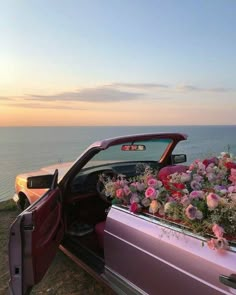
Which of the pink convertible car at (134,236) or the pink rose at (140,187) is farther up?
the pink rose at (140,187)

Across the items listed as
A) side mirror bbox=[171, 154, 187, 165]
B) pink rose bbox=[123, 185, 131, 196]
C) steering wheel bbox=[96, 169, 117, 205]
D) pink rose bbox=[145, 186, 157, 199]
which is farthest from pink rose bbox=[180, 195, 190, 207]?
side mirror bbox=[171, 154, 187, 165]

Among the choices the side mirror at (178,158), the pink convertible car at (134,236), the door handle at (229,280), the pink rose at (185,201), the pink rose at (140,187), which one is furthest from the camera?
the side mirror at (178,158)

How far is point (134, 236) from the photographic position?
2727mm

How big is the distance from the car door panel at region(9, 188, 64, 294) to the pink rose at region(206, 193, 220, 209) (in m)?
1.36

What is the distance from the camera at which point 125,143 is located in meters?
3.74

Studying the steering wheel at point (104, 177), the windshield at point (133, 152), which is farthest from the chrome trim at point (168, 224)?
the steering wheel at point (104, 177)

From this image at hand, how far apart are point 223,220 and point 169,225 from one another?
0.41 m

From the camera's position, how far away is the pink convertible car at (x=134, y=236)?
219 centimetres

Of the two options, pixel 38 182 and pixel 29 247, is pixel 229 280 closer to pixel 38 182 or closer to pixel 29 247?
pixel 29 247

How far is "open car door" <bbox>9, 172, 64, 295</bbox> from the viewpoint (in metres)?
2.71

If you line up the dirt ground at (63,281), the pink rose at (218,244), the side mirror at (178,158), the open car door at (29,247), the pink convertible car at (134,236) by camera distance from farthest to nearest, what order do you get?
the side mirror at (178,158) → the dirt ground at (63,281) → the open car door at (29,247) → the pink convertible car at (134,236) → the pink rose at (218,244)

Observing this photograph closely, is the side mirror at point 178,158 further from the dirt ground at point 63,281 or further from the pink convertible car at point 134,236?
the dirt ground at point 63,281

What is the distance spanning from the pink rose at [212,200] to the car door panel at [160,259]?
0.24 metres

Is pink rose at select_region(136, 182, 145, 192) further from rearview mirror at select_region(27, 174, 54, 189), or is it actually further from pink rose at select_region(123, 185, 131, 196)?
rearview mirror at select_region(27, 174, 54, 189)
